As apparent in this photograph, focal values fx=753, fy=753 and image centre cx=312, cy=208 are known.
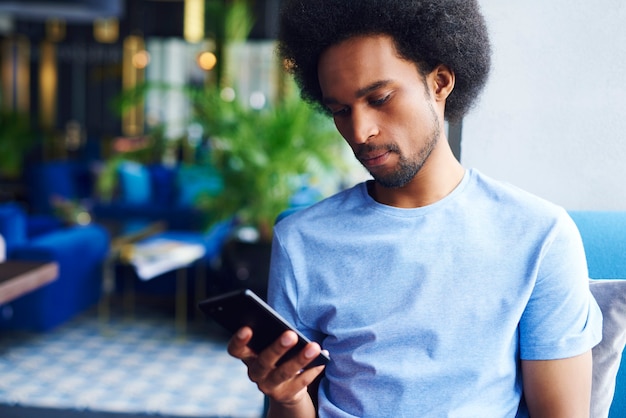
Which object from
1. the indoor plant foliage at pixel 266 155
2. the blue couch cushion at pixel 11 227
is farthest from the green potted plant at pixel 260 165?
the blue couch cushion at pixel 11 227

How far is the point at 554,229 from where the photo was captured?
1.25 meters

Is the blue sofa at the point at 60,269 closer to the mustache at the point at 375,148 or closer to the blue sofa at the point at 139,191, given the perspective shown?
the blue sofa at the point at 139,191

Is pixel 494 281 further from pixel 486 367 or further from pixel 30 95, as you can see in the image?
pixel 30 95

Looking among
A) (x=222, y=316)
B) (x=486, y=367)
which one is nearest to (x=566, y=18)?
(x=486, y=367)

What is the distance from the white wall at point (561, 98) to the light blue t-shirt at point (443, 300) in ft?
1.63

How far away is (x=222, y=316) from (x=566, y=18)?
3.79ft

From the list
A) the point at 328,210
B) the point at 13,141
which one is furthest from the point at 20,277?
the point at 13,141

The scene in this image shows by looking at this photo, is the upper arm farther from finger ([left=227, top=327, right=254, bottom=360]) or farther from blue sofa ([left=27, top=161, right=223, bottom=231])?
blue sofa ([left=27, top=161, right=223, bottom=231])

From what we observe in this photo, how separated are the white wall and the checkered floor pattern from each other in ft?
6.24

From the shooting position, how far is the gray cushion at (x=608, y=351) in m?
1.31

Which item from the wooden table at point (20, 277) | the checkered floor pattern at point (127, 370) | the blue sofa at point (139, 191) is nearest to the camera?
Result: the wooden table at point (20, 277)

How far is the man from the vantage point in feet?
4.05

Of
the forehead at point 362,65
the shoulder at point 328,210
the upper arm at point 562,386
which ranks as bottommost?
the upper arm at point 562,386

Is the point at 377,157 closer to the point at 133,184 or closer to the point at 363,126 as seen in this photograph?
the point at 363,126
